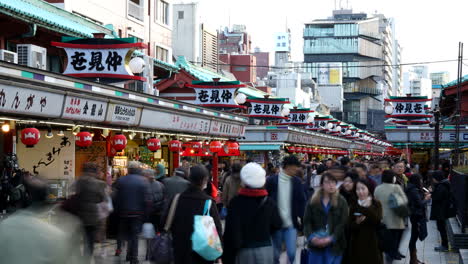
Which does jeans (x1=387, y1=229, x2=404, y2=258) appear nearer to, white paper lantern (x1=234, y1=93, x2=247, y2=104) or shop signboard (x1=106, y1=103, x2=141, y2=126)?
shop signboard (x1=106, y1=103, x2=141, y2=126)

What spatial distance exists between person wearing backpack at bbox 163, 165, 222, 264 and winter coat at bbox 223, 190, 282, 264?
26 centimetres

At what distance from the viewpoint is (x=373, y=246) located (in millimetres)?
10211

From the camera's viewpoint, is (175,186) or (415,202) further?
(415,202)

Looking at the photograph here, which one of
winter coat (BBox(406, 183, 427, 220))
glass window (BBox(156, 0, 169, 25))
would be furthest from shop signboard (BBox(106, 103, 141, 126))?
glass window (BBox(156, 0, 169, 25))

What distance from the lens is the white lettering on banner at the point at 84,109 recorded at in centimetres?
1561

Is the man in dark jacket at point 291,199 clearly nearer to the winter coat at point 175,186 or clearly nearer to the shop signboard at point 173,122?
the winter coat at point 175,186

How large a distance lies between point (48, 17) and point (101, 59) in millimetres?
2837

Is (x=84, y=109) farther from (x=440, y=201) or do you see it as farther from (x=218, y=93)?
(x=218, y=93)

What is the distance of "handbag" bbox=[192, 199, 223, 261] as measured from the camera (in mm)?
8223

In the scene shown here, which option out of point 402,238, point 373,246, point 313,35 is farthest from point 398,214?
point 313,35

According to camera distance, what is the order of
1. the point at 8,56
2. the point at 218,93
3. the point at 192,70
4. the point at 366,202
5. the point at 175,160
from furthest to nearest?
the point at 192,70 → the point at 218,93 → the point at 175,160 → the point at 8,56 → the point at 366,202

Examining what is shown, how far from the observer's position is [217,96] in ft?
98.7

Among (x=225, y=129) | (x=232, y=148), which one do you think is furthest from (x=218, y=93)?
(x=232, y=148)

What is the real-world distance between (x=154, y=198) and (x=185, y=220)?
487cm
